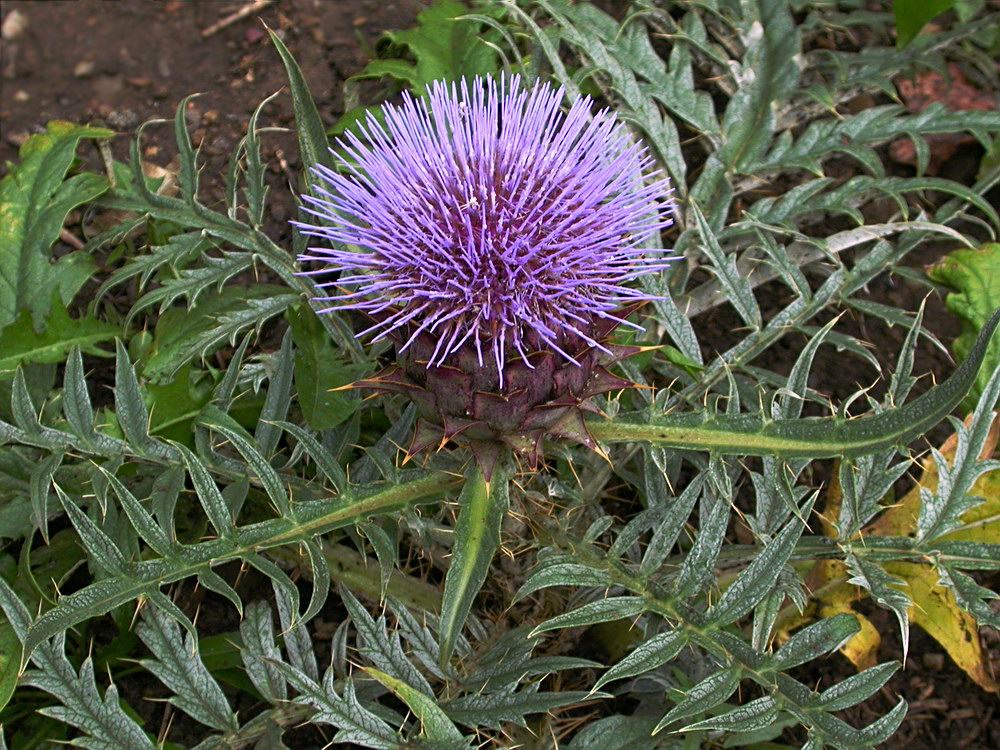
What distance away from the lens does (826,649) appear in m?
1.31

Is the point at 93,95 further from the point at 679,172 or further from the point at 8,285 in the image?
the point at 679,172

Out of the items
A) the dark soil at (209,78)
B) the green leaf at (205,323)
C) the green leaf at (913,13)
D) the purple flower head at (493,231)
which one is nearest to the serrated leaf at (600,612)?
the purple flower head at (493,231)

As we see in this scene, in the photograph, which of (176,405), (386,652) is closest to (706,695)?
(386,652)

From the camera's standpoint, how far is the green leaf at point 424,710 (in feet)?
4.01

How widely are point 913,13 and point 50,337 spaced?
Result: 1940 mm

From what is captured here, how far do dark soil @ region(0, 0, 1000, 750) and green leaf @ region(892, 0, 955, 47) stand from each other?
0.53 m

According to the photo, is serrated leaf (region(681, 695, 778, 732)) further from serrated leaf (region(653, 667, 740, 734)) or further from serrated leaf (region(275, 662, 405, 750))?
serrated leaf (region(275, 662, 405, 750))

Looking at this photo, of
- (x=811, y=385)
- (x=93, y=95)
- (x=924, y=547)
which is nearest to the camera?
(x=924, y=547)

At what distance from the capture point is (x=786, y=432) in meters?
1.37

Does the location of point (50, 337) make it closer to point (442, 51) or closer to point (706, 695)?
point (442, 51)

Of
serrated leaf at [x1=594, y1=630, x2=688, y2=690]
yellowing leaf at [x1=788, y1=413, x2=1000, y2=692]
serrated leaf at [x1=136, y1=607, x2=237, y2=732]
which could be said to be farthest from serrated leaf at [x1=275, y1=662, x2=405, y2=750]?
yellowing leaf at [x1=788, y1=413, x2=1000, y2=692]

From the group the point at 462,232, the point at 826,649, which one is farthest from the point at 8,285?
the point at 826,649

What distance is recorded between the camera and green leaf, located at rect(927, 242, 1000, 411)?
5.96 ft

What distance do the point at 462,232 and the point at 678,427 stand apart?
0.43 metres
